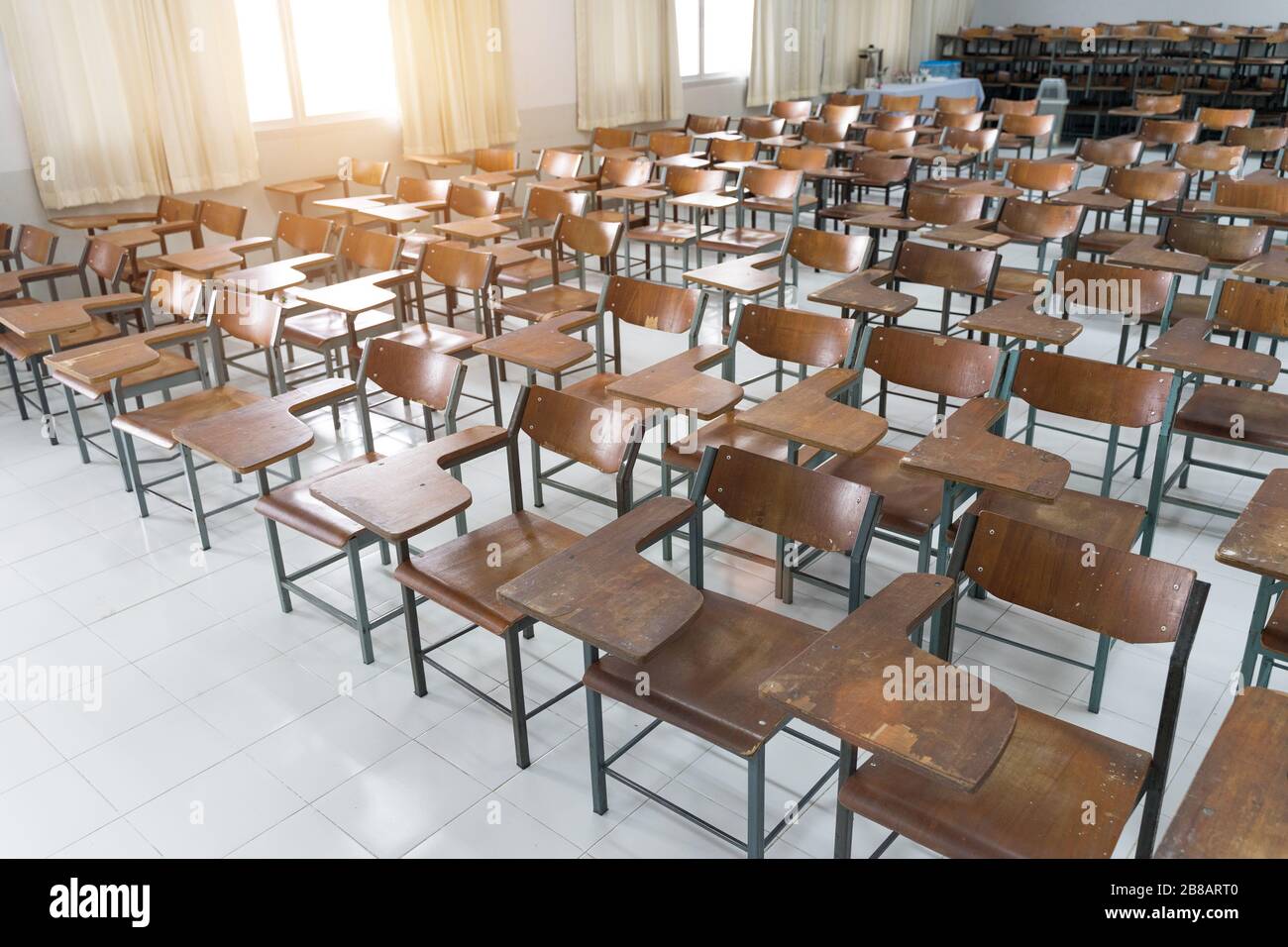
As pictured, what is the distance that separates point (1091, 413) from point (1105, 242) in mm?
2936

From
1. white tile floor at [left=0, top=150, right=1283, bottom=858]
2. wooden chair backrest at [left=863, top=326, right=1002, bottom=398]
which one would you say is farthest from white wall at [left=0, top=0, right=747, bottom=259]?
wooden chair backrest at [left=863, top=326, right=1002, bottom=398]

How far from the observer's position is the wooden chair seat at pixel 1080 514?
2.62 meters

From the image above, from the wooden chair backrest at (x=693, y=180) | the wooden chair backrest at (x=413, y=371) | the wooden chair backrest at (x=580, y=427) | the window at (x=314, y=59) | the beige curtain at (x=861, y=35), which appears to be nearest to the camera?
the wooden chair backrest at (x=580, y=427)

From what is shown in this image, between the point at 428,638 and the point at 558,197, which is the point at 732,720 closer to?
the point at 428,638

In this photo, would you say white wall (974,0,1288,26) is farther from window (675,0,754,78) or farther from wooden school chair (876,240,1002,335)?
wooden school chair (876,240,1002,335)

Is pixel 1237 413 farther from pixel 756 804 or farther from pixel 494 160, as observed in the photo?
pixel 494 160

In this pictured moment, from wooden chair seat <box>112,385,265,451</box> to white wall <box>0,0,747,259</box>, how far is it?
3099 mm

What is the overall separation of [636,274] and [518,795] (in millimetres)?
4737

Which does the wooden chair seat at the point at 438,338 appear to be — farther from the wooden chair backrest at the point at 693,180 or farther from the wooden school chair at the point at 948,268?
the wooden chair backrest at the point at 693,180

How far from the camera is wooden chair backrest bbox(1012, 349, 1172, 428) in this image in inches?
111

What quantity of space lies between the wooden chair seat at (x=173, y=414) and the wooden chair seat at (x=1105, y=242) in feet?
13.9

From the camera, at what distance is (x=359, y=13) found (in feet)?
23.2

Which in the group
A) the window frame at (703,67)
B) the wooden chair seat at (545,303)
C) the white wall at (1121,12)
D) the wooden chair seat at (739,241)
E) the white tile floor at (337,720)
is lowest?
the white tile floor at (337,720)

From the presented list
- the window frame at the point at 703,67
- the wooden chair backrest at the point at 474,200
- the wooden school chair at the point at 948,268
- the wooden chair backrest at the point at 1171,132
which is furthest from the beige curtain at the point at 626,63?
the wooden school chair at the point at 948,268
